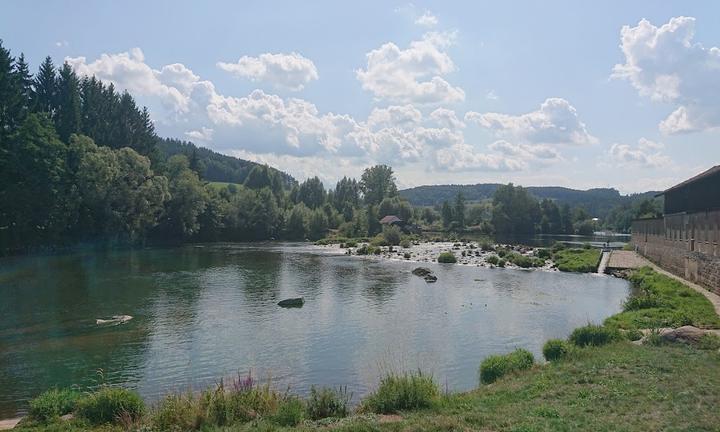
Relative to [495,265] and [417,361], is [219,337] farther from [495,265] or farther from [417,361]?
[495,265]

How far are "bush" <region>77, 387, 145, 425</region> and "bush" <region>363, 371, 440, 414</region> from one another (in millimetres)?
5839

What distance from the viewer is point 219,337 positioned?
82.3 feet

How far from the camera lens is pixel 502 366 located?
55.6 ft

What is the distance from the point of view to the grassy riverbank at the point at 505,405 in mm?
10164

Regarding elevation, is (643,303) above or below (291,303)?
above

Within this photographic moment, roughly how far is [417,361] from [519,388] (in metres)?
7.73

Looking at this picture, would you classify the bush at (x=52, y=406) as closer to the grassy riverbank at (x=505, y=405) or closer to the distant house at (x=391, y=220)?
the grassy riverbank at (x=505, y=405)

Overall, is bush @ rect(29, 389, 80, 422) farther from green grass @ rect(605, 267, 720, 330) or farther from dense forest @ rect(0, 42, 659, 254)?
dense forest @ rect(0, 42, 659, 254)

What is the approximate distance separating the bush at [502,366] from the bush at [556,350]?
805 mm

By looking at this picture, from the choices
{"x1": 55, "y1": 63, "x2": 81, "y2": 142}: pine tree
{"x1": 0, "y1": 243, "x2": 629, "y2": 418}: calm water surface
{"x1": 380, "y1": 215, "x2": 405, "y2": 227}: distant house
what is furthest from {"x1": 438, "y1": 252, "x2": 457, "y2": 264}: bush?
{"x1": 380, "y1": 215, "x2": 405, "y2": 227}: distant house

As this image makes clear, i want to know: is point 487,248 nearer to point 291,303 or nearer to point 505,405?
point 291,303

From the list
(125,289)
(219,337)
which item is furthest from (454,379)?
(125,289)

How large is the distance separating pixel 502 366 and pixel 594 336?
4495 millimetres

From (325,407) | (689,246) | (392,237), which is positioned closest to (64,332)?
A: (325,407)
